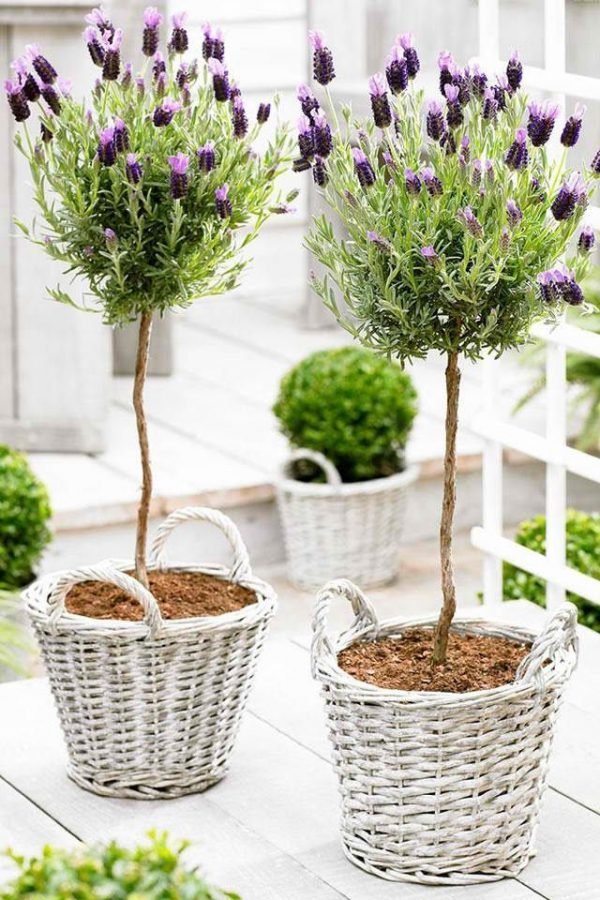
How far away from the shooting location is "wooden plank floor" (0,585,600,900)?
6.46ft

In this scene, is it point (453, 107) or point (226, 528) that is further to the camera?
point (226, 528)

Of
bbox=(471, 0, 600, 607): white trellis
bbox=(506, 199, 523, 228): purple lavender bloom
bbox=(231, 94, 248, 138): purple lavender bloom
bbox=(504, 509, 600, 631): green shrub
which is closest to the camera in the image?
bbox=(506, 199, 523, 228): purple lavender bloom

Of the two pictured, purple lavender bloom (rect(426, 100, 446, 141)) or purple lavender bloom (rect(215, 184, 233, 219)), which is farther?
purple lavender bloom (rect(215, 184, 233, 219))

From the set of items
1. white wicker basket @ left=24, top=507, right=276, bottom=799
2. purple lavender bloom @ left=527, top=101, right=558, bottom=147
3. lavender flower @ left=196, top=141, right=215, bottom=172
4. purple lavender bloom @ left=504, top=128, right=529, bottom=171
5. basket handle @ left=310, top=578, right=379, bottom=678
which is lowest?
white wicker basket @ left=24, top=507, right=276, bottom=799

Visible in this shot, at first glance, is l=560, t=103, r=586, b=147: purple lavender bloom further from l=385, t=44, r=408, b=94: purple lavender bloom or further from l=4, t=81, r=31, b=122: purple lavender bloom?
l=4, t=81, r=31, b=122: purple lavender bloom

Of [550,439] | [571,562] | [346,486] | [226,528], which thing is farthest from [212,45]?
[346,486]

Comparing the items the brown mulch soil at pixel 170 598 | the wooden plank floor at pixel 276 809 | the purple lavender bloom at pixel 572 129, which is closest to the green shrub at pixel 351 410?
the wooden plank floor at pixel 276 809

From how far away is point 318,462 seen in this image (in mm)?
4035

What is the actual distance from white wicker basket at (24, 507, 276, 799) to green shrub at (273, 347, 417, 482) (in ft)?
6.05

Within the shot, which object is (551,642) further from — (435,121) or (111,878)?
(111,878)

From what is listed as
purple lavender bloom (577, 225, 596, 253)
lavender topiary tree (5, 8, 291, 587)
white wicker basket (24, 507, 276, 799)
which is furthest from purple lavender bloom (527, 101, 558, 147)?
white wicker basket (24, 507, 276, 799)

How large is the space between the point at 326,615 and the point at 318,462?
2.08 meters

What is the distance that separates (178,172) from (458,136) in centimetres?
32

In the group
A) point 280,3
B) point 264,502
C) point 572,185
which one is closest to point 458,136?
point 572,185
